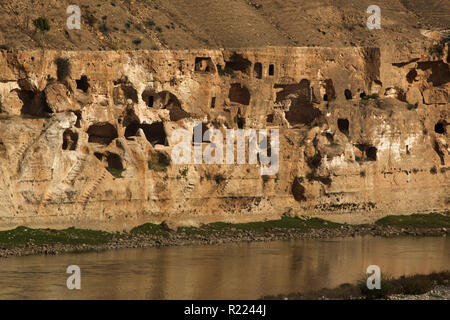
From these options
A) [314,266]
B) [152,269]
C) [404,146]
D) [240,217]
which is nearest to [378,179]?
[404,146]

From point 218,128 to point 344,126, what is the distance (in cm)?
684

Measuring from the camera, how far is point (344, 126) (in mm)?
58781

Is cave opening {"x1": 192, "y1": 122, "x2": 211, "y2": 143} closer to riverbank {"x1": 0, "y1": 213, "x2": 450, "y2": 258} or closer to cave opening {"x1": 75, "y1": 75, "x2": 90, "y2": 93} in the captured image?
riverbank {"x1": 0, "y1": 213, "x2": 450, "y2": 258}

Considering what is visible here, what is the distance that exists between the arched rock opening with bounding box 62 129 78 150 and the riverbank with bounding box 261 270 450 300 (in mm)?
14238

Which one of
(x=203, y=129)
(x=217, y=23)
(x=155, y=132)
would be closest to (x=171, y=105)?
(x=155, y=132)

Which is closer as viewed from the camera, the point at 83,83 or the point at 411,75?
the point at 83,83

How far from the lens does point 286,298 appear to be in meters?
38.9

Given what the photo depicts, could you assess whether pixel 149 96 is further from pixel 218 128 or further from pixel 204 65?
pixel 218 128

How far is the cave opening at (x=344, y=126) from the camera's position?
5850 cm

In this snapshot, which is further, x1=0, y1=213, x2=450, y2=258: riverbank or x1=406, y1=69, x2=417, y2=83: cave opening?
x1=406, y1=69, x2=417, y2=83: cave opening

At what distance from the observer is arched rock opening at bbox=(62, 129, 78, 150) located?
5078 cm

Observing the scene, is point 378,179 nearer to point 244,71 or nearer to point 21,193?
point 244,71

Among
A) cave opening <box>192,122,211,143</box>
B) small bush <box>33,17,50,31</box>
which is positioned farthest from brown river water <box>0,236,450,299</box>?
small bush <box>33,17,50,31</box>

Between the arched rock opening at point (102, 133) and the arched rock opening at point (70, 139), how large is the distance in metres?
1.70
